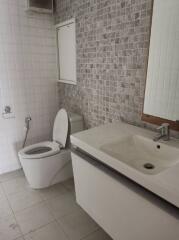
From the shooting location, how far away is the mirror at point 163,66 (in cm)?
121

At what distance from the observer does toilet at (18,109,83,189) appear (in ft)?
6.57

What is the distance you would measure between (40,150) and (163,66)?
5.24ft

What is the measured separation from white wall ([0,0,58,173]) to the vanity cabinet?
4.26 ft

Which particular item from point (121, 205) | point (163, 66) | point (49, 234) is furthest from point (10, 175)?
point (163, 66)

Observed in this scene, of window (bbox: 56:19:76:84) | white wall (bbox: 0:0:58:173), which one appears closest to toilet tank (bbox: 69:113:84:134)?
window (bbox: 56:19:76:84)

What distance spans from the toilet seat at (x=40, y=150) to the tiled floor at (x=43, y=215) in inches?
16.3

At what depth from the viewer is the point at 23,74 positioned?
233 centimetres

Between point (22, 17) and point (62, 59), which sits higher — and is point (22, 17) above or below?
above

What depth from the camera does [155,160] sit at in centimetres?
124

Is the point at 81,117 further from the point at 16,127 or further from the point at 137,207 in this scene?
the point at 137,207

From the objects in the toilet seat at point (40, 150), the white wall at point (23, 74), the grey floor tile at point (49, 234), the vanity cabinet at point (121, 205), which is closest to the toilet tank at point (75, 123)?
the toilet seat at point (40, 150)

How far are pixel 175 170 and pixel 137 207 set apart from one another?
0.88ft

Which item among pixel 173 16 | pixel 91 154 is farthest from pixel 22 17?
pixel 91 154

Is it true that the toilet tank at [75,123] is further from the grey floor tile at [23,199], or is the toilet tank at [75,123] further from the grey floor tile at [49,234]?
the grey floor tile at [49,234]
